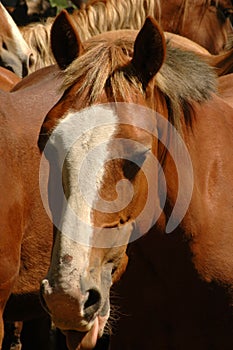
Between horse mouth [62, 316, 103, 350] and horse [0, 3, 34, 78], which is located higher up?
horse mouth [62, 316, 103, 350]

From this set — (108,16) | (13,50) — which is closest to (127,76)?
(13,50)

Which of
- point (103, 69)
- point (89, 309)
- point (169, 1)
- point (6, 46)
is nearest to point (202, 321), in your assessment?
point (89, 309)

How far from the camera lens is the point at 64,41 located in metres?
3.01

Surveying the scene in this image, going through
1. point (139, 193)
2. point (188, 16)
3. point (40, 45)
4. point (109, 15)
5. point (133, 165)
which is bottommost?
point (188, 16)

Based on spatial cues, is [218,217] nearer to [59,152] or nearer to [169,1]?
[59,152]

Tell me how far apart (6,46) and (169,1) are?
128cm

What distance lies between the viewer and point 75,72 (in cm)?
287

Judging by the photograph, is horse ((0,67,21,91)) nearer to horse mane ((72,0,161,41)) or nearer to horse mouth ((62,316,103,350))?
horse mane ((72,0,161,41))

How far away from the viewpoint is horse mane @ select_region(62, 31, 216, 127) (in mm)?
2801

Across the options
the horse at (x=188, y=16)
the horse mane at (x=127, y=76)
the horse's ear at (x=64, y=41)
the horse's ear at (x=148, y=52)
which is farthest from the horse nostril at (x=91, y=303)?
the horse at (x=188, y=16)

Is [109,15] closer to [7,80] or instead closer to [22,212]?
[7,80]

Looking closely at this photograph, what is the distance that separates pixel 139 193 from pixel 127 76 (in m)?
0.34

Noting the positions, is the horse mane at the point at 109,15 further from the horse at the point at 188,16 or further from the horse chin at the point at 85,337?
the horse chin at the point at 85,337

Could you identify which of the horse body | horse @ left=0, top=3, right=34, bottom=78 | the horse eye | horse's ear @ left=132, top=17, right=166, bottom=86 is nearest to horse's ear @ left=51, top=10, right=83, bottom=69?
horse's ear @ left=132, top=17, right=166, bottom=86
